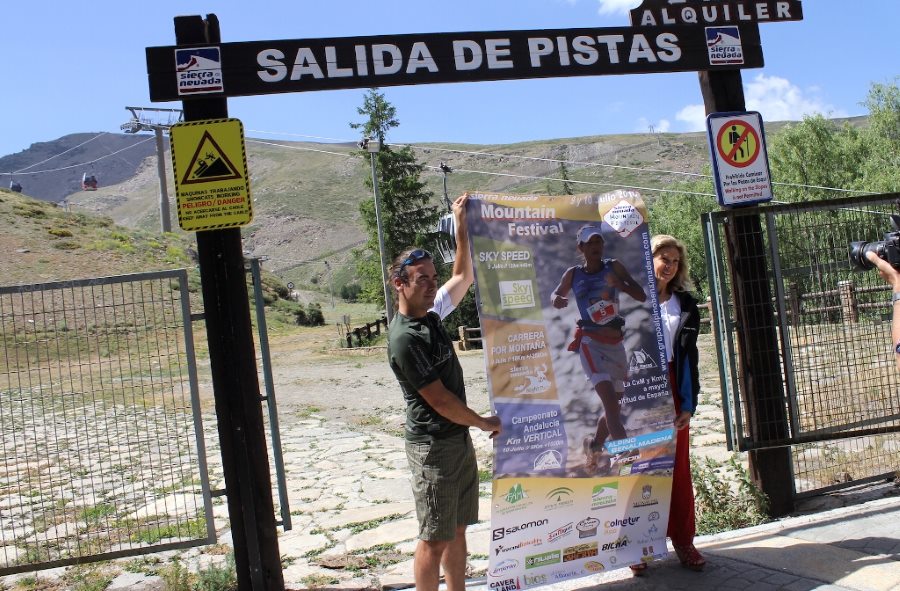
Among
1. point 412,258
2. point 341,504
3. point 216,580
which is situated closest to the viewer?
point 412,258

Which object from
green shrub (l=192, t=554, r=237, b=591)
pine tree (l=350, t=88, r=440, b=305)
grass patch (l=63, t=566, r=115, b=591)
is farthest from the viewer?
pine tree (l=350, t=88, r=440, b=305)

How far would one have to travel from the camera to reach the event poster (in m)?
4.02

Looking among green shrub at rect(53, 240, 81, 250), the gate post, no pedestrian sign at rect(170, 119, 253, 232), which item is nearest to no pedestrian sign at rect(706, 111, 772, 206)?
the gate post

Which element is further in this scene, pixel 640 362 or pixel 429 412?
pixel 640 362

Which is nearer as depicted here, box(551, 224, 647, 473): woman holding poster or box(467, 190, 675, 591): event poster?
box(467, 190, 675, 591): event poster

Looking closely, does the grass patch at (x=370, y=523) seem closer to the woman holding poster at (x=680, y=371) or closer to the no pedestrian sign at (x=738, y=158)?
the woman holding poster at (x=680, y=371)

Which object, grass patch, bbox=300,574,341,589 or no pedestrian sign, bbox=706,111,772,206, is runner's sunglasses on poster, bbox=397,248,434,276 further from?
no pedestrian sign, bbox=706,111,772,206

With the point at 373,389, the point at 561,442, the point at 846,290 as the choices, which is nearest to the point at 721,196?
the point at 846,290

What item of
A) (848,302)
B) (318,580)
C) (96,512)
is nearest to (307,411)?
(96,512)

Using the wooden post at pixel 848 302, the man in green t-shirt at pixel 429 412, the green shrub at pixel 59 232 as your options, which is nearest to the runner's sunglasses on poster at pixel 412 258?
the man in green t-shirt at pixel 429 412

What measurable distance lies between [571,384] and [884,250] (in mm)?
1667

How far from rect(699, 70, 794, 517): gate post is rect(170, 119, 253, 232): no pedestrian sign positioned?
3.26m

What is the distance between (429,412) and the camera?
146 inches

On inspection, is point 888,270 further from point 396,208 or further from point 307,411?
point 396,208
